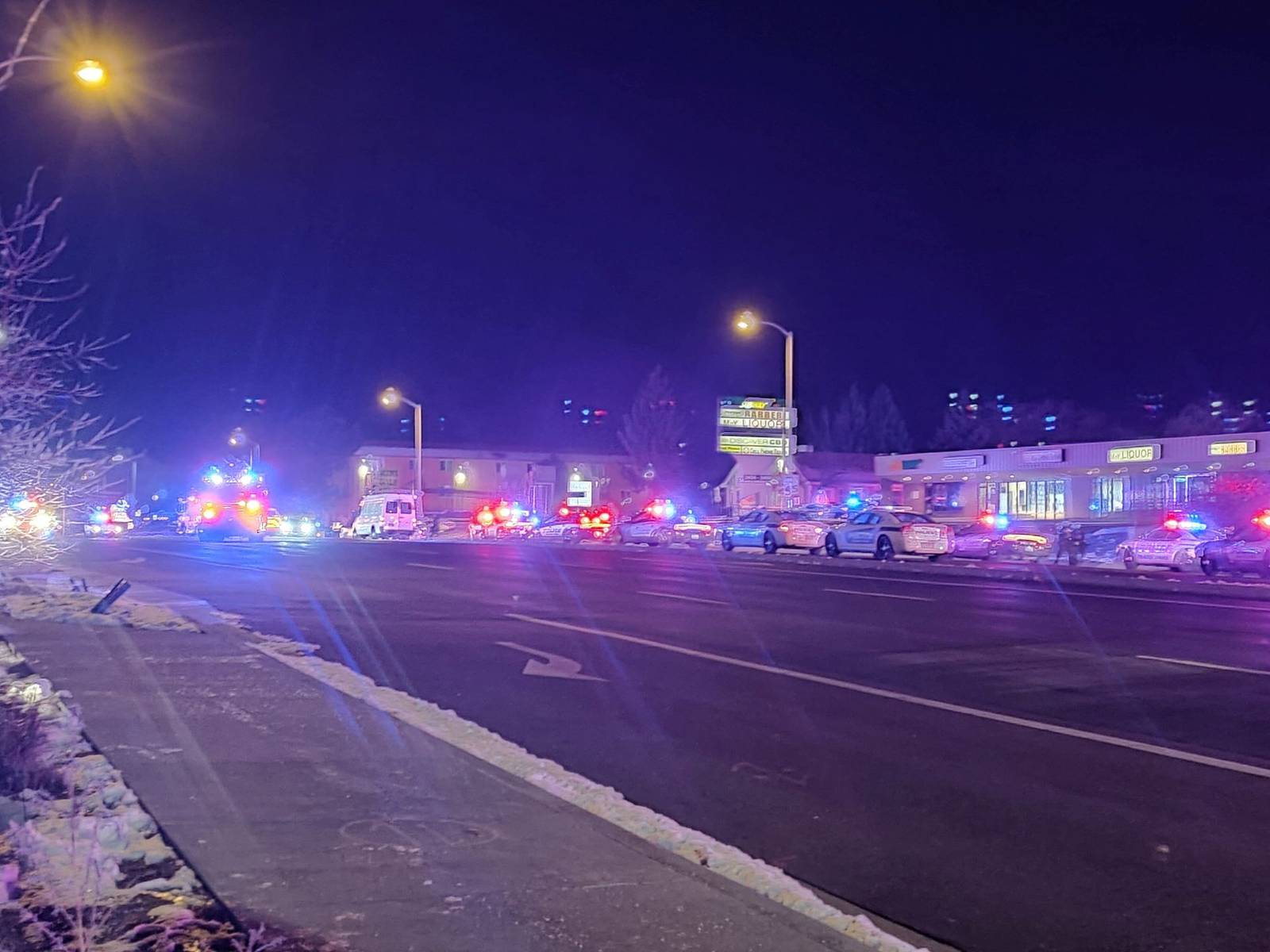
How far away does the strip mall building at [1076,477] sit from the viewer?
52.9 meters

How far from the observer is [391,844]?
22.2ft

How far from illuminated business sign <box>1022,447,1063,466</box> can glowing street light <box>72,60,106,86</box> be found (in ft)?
182

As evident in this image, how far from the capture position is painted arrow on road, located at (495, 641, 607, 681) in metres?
13.8

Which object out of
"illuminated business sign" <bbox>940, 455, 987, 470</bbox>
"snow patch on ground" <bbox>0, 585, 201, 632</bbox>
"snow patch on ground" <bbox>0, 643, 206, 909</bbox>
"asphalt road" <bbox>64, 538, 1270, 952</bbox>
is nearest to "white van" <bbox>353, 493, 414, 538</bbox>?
"illuminated business sign" <bbox>940, 455, 987, 470</bbox>

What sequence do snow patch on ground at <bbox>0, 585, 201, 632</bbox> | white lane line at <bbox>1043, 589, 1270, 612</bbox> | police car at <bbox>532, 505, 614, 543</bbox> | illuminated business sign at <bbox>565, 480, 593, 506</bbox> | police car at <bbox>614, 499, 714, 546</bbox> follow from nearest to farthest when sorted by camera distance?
snow patch on ground at <bbox>0, 585, 201, 632</bbox>
white lane line at <bbox>1043, 589, 1270, 612</bbox>
police car at <bbox>614, 499, 714, 546</bbox>
police car at <bbox>532, 505, 614, 543</bbox>
illuminated business sign at <bbox>565, 480, 593, 506</bbox>

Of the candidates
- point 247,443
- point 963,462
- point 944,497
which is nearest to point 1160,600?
point 963,462

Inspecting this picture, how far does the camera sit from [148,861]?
245 inches

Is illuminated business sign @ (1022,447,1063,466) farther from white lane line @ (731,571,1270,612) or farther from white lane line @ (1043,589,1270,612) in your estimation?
white lane line @ (1043,589,1270,612)

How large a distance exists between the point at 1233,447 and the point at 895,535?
2330 cm

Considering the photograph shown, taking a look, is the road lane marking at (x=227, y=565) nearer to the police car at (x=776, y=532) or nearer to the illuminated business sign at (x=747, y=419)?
the police car at (x=776, y=532)

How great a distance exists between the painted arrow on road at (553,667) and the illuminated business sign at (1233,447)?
43.6m

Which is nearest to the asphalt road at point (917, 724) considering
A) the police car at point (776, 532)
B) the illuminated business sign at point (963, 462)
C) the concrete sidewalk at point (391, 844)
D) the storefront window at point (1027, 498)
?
the concrete sidewalk at point (391, 844)

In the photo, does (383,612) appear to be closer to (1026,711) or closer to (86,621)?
(86,621)

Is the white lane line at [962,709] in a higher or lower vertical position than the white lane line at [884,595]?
lower
